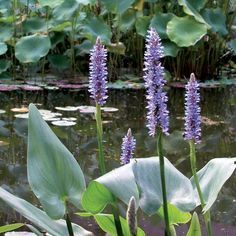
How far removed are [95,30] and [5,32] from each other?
64 cm

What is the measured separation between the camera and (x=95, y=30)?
4621 millimetres

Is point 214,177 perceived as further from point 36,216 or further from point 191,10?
point 191,10

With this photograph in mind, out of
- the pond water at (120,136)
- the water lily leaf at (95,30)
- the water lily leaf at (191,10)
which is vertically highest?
the water lily leaf at (191,10)

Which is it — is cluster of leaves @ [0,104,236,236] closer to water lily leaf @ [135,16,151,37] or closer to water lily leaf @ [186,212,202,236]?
water lily leaf @ [186,212,202,236]

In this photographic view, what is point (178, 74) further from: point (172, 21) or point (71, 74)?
point (71, 74)

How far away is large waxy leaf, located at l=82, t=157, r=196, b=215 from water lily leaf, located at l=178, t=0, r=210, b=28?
336 cm

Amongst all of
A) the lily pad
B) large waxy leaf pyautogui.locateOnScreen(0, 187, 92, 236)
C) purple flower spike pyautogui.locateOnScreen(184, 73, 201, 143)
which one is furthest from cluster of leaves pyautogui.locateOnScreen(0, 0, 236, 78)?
purple flower spike pyautogui.locateOnScreen(184, 73, 201, 143)

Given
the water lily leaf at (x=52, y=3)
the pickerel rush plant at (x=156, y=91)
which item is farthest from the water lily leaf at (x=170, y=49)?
the pickerel rush plant at (x=156, y=91)

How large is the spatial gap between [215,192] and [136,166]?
0.15 meters

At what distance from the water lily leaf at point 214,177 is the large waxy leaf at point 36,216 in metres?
0.25

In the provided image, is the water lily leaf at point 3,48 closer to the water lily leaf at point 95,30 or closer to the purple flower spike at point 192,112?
the water lily leaf at point 95,30

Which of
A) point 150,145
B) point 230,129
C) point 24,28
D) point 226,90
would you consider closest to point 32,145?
point 150,145

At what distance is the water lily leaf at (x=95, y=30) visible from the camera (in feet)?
14.8

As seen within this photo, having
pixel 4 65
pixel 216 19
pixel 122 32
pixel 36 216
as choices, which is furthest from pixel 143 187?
pixel 122 32
